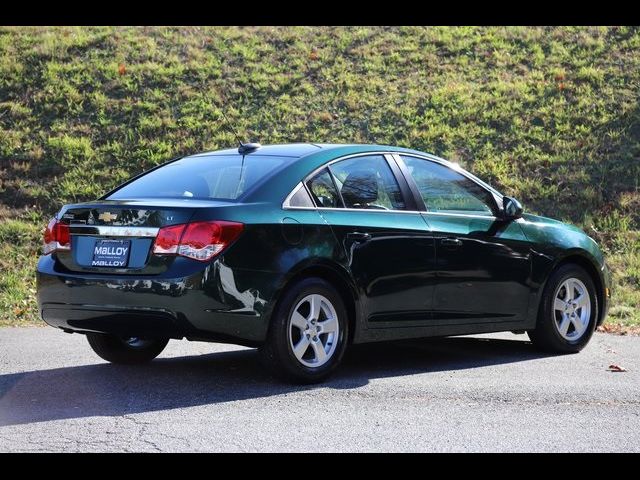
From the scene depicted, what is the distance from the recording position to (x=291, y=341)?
7.11 metres

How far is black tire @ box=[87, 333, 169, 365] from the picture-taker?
8.11 m

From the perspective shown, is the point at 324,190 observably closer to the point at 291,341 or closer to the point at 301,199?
the point at 301,199

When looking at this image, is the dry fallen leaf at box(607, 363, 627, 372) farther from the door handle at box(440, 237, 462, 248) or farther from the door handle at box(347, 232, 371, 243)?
the door handle at box(347, 232, 371, 243)

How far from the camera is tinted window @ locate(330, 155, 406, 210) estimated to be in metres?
7.74

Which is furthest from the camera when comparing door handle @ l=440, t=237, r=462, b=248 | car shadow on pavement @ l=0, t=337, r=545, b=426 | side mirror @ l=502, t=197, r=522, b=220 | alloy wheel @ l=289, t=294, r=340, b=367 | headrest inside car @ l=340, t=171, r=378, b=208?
side mirror @ l=502, t=197, r=522, b=220

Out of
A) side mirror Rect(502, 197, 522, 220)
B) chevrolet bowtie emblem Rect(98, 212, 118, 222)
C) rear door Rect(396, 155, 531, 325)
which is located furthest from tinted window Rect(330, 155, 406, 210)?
chevrolet bowtie emblem Rect(98, 212, 118, 222)

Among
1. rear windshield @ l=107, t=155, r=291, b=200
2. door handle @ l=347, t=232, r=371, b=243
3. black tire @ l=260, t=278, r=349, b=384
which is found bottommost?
black tire @ l=260, t=278, r=349, b=384

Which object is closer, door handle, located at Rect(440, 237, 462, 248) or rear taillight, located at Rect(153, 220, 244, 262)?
rear taillight, located at Rect(153, 220, 244, 262)

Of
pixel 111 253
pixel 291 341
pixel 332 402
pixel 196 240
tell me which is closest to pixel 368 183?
pixel 291 341

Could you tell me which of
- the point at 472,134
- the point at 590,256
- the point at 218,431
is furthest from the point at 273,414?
the point at 472,134

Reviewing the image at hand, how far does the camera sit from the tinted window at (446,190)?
27.2 ft

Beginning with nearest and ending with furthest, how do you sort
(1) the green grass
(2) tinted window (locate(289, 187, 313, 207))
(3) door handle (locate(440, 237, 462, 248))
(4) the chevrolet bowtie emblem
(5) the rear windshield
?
(4) the chevrolet bowtie emblem < (2) tinted window (locate(289, 187, 313, 207)) < (5) the rear windshield < (3) door handle (locate(440, 237, 462, 248)) < (1) the green grass

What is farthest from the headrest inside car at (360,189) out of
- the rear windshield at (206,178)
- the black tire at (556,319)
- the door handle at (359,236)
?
the black tire at (556,319)

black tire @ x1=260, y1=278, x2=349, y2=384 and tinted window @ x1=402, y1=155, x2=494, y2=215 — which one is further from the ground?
tinted window @ x1=402, y1=155, x2=494, y2=215
